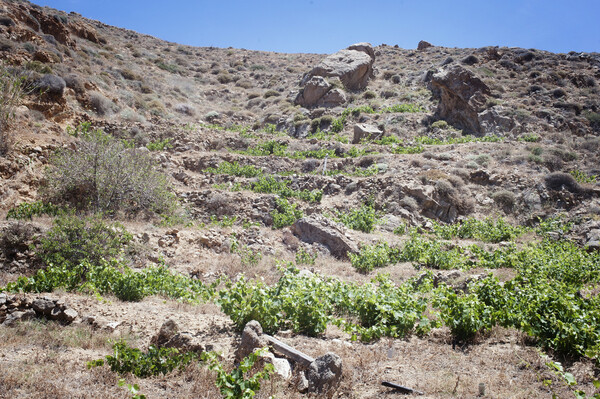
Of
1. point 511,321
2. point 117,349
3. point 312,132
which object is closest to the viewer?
point 117,349

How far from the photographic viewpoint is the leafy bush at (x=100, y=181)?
30.0 feet

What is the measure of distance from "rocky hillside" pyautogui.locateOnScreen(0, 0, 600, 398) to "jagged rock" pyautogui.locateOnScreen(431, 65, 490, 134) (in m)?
0.12

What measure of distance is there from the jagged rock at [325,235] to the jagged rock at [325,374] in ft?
20.8

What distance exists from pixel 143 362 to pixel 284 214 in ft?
27.0

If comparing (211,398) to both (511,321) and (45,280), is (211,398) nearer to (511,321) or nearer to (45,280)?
(511,321)

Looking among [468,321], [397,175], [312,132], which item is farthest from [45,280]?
[312,132]

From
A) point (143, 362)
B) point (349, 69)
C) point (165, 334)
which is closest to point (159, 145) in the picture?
point (165, 334)

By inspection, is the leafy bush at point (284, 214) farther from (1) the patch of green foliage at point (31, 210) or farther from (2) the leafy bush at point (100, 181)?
(1) the patch of green foliage at point (31, 210)

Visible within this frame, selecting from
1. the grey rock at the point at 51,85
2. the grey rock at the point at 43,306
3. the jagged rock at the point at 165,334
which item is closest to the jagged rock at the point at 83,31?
the grey rock at the point at 51,85

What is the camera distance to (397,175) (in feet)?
47.4

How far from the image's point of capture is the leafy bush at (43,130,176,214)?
360 inches

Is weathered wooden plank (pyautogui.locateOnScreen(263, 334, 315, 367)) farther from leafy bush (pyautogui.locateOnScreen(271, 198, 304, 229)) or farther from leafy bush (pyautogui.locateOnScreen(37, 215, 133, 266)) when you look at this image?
leafy bush (pyautogui.locateOnScreen(271, 198, 304, 229))

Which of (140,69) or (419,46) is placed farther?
(419,46)

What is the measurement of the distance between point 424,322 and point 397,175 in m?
10.9
